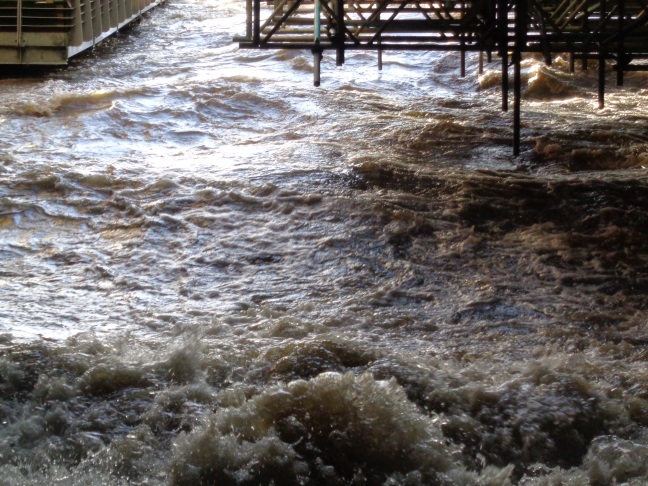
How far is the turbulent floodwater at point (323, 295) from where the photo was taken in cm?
461

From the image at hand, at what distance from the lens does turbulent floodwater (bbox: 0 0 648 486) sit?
4.61m

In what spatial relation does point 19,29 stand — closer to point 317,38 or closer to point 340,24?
point 317,38

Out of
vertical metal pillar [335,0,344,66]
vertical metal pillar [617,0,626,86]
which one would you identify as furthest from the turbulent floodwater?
vertical metal pillar [335,0,344,66]

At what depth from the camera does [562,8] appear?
12.7m

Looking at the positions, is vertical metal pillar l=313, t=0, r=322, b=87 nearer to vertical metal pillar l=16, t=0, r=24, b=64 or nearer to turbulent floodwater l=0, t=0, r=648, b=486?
turbulent floodwater l=0, t=0, r=648, b=486

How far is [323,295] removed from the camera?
6.48 meters

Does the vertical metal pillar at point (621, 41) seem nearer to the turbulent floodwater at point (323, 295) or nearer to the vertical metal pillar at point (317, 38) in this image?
the turbulent floodwater at point (323, 295)

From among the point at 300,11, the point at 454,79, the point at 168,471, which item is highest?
the point at 300,11

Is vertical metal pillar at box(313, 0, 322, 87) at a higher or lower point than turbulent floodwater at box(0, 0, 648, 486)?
higher

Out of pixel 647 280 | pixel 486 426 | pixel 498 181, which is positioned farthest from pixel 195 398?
pixel 498 181

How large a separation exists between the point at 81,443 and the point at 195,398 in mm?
680

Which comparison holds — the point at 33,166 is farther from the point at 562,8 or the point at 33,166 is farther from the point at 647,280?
the point at 562,8

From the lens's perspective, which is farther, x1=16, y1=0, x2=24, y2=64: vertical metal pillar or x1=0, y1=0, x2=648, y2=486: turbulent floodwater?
x1=16, y1=0, x2=24, y2=64: vertical metal pillar

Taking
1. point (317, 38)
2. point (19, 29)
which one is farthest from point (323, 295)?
point (19, 29)
